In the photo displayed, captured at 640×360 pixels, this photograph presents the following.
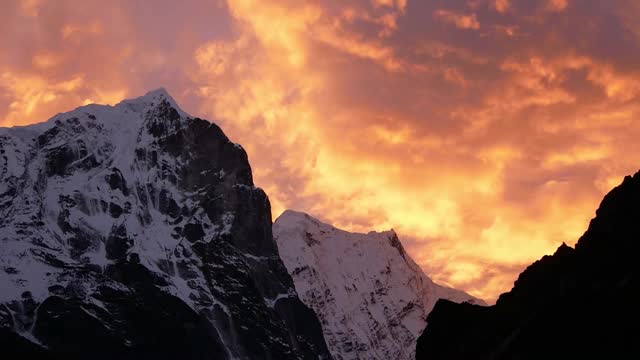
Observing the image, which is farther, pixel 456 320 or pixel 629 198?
pixel 456 320

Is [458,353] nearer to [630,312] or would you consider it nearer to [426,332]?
[426,332]

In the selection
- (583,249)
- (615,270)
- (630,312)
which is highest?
(583,249)

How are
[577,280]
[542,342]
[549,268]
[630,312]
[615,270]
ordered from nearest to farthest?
[630,312] < [542,342] < [615,270] < [577,280] < [549,268]

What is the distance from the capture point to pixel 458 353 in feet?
182

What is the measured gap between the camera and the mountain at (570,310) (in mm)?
40469

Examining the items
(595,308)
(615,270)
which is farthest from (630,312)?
(615,270)

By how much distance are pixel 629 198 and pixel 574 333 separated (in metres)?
12.9

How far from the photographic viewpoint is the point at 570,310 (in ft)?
139

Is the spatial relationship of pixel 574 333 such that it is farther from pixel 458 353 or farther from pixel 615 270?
pixel 458 353

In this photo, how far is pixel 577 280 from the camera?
49688 mm

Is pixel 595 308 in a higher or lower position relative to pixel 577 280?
lower

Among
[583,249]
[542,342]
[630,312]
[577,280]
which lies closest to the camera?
[630,312]

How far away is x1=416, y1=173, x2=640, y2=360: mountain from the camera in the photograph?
40.5m

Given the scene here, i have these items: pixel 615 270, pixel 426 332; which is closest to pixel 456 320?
pixel 426 332
